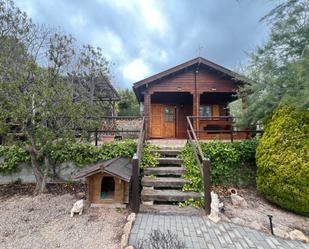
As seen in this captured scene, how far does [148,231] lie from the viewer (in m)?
3.58

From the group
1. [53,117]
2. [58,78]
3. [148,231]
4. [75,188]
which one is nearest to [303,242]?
[148,231]

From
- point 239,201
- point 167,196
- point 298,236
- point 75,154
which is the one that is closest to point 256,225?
point 298,236

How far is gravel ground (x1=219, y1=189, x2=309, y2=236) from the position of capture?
420 centimetres

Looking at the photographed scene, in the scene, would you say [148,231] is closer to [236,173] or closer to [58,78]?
[236,173]

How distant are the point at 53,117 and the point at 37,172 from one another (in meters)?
1.53

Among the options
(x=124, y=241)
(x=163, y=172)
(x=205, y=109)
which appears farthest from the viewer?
(x=205, y=109)

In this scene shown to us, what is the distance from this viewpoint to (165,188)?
521cm

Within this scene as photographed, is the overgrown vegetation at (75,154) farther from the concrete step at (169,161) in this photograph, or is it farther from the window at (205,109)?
the window at (205,109)

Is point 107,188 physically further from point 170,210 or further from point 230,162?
point 230,162

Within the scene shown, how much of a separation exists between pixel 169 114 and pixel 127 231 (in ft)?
29.7

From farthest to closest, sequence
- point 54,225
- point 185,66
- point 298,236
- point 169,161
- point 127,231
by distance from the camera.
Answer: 1. point 185,66
2. point 169,161
3. point 54,225
4. point 298,236
5. point 127,231

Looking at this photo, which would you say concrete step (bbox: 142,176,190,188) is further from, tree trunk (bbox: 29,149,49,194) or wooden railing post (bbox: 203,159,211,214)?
tree trunk (bbox: 29,149,49,194)

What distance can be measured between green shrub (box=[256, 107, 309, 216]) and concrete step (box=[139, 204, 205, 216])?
1.83 meters

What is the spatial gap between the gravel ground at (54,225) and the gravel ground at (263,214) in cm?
245
